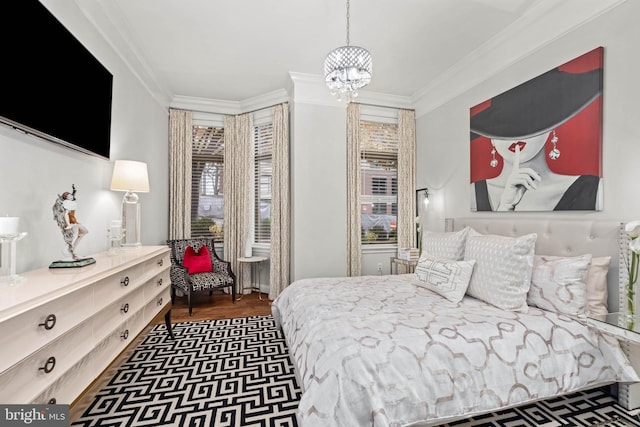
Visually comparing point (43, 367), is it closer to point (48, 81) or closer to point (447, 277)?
point (48, 81)

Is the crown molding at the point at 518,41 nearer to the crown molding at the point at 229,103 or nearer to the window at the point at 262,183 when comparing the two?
the crown molding at the point at 229,103

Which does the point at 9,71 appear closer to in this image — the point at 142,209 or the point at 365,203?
the point at 142,209

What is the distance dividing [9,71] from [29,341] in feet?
4.56

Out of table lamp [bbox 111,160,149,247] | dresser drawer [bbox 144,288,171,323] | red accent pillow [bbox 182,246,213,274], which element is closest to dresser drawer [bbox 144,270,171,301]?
dresser drawer [bbox 144,288,171,323]

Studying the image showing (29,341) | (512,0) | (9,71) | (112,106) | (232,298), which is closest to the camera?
(29,341)

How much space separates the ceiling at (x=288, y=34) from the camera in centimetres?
255

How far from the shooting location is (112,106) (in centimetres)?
275

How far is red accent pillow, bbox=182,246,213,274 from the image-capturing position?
408 cm

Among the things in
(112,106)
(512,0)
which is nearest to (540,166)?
(512,0)

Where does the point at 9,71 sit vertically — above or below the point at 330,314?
above

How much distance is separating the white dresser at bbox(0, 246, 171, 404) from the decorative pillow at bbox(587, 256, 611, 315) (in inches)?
116

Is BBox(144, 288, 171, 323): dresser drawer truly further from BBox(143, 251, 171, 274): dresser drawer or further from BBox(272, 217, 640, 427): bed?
BBox(272, 217, 640, 427): bed

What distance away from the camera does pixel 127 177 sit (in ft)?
8.66

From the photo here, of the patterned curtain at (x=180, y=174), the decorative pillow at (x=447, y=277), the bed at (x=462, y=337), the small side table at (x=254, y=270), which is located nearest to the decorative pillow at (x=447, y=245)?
the bed at (x=462, y=337)
